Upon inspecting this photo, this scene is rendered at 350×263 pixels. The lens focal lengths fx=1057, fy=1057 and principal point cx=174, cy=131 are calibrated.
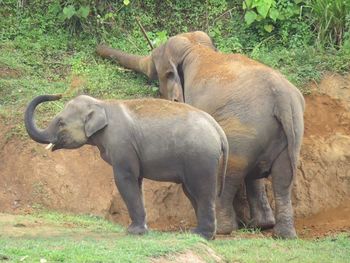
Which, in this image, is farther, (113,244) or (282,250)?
(282,250)

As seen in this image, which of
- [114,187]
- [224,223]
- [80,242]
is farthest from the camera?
[114,187]

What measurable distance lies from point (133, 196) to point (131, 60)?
4.13 metres

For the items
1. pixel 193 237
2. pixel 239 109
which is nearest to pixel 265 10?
pixel 239 109

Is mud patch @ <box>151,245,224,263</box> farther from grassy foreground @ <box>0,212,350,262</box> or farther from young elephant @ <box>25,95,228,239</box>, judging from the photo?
young elephant @ <box>25,95,228,239</box>

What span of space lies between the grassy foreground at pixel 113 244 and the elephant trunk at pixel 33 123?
2.80 ft

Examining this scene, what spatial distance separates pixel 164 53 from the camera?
41.9 ft

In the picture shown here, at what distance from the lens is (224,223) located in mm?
11047

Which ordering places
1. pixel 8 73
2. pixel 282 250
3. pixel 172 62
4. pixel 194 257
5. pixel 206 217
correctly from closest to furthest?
1. pixel 194 257
2. pixel 282 250
3. pixel 206 217
4. pixel 172 62
5. pixel 8 73

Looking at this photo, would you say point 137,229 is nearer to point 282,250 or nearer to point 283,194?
point 282,250

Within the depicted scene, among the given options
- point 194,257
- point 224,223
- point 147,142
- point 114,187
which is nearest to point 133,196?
point 147,142

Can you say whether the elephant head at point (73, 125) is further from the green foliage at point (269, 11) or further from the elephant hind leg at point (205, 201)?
the green foliage at point (269, 11)

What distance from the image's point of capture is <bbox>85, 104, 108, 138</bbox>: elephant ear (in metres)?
9.84

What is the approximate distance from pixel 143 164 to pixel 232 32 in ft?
16.2

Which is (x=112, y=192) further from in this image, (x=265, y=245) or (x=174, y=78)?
(x=265, y=245)
